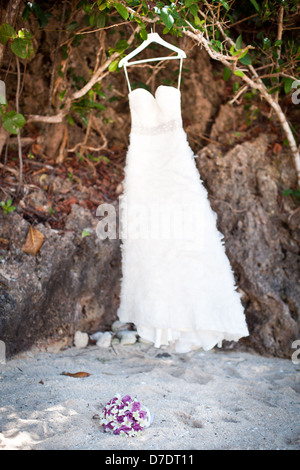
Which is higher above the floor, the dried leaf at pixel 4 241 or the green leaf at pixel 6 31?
the green leaf at pixel 6 31

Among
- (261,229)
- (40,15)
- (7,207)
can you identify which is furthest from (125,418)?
(40,15)

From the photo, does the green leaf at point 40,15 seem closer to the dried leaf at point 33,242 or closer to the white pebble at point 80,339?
the dried leaf at point 33,242

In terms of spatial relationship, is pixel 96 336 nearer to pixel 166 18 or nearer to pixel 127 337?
pixel 127 337

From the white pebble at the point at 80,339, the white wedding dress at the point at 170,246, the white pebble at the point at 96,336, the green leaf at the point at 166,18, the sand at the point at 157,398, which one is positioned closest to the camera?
the sand at the point at 157,398

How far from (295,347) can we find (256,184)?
1452 millimetres

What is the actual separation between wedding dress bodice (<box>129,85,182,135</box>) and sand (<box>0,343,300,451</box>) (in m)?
1.69

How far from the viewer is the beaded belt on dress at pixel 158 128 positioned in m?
2.51

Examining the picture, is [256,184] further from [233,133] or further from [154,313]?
[154,313]

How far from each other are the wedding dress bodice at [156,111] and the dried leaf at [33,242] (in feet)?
3.47

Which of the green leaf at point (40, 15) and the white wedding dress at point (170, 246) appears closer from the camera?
the white wedding dress at point (170, 246)

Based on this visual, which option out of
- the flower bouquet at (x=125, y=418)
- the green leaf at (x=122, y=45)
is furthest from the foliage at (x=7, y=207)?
the flower bouquet at (x=125, y=418)

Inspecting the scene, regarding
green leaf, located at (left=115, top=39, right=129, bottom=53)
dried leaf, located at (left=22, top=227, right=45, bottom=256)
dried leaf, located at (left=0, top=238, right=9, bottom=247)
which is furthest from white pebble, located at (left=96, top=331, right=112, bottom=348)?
green leaf, located at (left=115, top=39, right=129, bottom=53)
